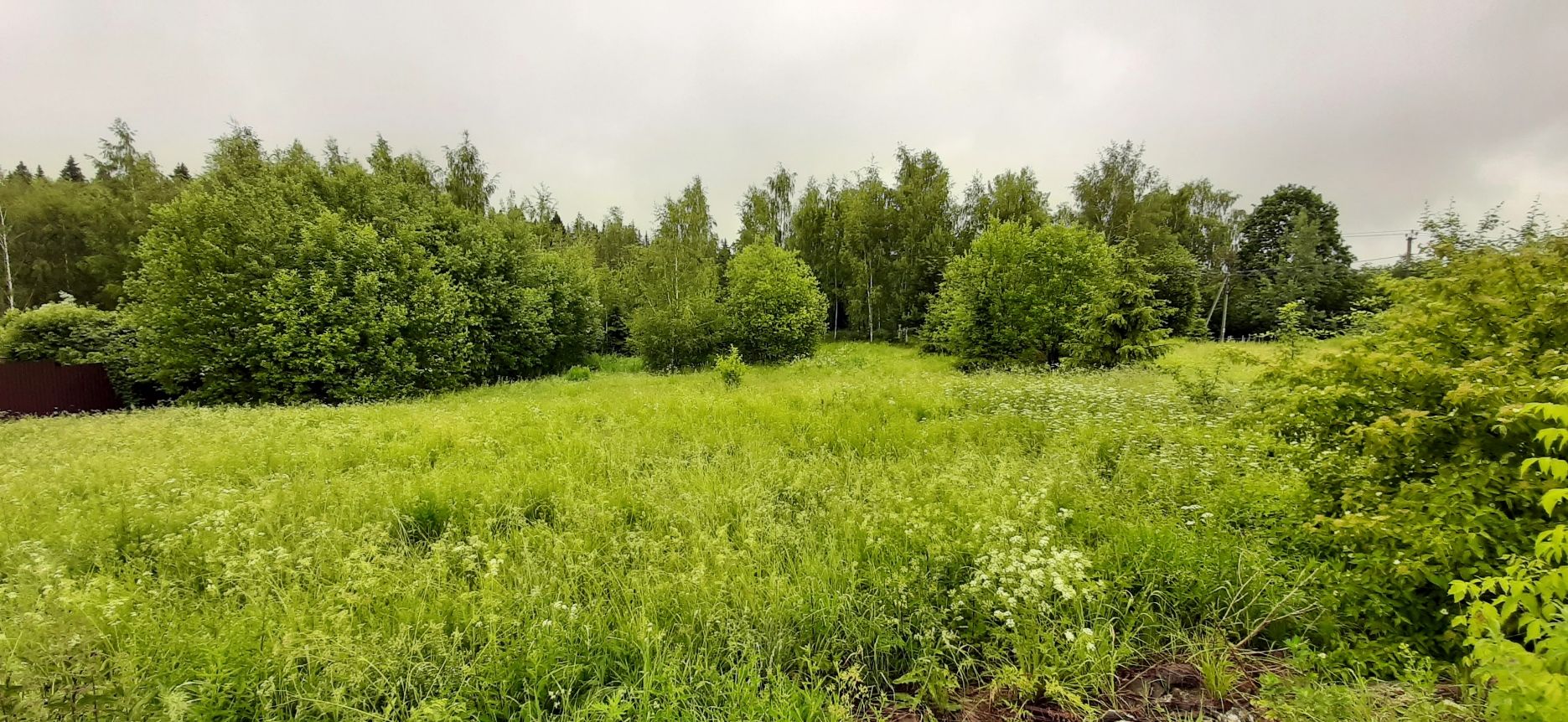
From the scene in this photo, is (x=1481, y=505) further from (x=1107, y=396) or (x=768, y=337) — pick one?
(x=768, y=337)

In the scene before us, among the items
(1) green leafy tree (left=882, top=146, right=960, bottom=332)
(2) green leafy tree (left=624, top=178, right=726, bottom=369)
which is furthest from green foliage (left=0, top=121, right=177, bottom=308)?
(1) green leafy tree (left=882, top=146, right=960, bottom=332)

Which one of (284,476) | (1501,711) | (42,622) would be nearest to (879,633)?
(1501,711)

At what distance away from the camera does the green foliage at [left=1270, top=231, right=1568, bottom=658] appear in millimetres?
2553

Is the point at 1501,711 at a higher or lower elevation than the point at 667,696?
higher

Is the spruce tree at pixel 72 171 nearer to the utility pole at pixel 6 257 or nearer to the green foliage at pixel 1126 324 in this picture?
the utility pole at pixel 6 257

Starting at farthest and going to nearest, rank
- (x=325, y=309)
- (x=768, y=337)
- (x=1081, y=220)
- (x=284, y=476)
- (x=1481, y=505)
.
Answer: (x=1081, y=220), (x=768, y=337), (x=325, y=309), (x=284, y=476), (x=1481, y=505)

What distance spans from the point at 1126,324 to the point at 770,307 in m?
13.5

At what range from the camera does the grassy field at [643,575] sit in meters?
2.69

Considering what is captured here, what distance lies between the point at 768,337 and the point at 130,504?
19.3 metres

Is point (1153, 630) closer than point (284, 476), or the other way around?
point (1153, 630)

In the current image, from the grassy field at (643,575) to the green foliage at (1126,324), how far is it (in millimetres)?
8591

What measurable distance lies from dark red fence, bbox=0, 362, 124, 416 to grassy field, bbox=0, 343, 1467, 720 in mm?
13800

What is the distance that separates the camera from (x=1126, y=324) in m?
14.5

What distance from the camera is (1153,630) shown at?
127 inches
